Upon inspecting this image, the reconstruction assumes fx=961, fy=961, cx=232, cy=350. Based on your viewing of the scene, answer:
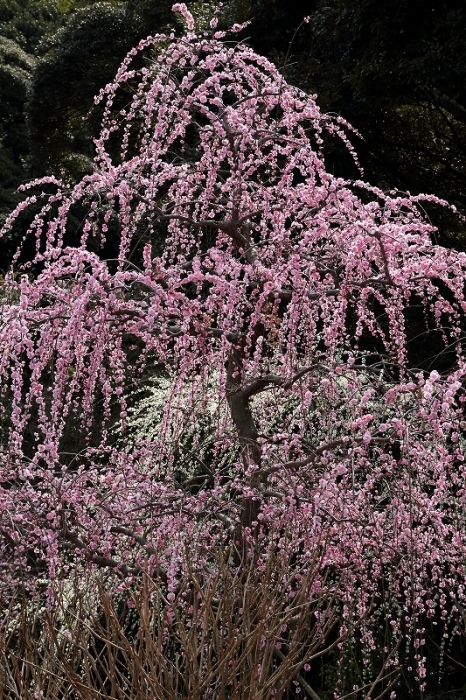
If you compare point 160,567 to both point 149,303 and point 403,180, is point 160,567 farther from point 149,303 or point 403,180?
point 403,180

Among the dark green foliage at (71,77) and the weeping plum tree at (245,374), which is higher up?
the dark green foliage at (71,77)

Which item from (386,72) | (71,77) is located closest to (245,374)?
(386,72)

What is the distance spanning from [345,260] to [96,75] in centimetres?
686

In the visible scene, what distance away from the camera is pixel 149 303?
3854 millimetres

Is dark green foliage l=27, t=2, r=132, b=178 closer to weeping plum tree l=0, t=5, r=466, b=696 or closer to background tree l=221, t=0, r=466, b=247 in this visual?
background tree l=221, t=0, r=466, b=247

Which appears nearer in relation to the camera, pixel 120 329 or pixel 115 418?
pixel 120 329

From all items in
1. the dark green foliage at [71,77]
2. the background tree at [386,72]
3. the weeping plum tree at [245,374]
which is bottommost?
the weeping plum tree at [245,374]

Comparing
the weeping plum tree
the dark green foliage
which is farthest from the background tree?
the weeping plum tree

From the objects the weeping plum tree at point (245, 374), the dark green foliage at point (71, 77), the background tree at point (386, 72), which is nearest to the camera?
the weeping plum tree at point (245, 374)

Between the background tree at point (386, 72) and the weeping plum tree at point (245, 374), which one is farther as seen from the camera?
the background tree at point (386, 72)

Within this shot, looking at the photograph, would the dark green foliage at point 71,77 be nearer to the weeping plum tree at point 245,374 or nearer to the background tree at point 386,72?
the background tree at point 386,72

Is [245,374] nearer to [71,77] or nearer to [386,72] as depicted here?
[386,72]

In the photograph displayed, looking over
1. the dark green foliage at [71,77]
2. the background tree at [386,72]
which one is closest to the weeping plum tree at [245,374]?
the background tree at [386,72]

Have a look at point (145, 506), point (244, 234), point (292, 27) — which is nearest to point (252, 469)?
point (145, 506)
